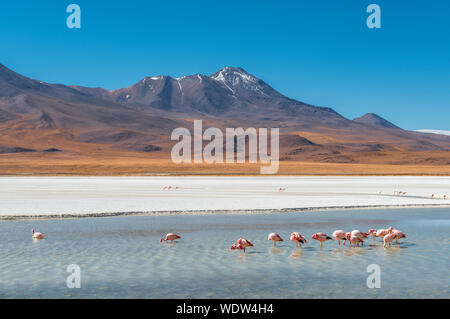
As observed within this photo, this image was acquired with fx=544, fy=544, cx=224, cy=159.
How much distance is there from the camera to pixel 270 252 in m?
12.7

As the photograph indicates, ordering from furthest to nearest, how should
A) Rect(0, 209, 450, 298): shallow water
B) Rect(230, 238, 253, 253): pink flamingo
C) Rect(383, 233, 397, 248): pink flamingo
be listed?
Rect(383, 233, 397, 248): pink flamingo, Rect(230, 238, 253, 253): pink flamingo, Rect(0, 209, 450, 298): shallow water

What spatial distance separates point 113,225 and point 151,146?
163532 millimetres

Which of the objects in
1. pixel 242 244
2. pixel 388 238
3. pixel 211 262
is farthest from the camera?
pixel 388 238

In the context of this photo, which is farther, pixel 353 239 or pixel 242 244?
pixel 353 239

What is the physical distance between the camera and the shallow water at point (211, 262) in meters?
8.87

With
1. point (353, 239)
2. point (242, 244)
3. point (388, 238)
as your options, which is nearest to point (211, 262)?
point (242, 244)

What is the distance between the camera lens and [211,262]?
1130cm

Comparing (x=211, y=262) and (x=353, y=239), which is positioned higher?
(x=353, y=239)

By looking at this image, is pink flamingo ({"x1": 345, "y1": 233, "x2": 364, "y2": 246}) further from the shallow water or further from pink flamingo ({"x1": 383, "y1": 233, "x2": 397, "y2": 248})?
pink flamingo ({"x1": 383, "y1": 233, "x2": 397, "y2": 248})

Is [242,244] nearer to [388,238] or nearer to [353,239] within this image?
[353,239]

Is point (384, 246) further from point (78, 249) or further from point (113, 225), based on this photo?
point (113, 225)

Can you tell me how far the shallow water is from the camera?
8.87m

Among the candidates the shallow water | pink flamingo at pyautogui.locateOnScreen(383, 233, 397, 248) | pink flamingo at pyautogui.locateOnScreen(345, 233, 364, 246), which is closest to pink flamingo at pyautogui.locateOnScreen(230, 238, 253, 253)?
the shallow water
